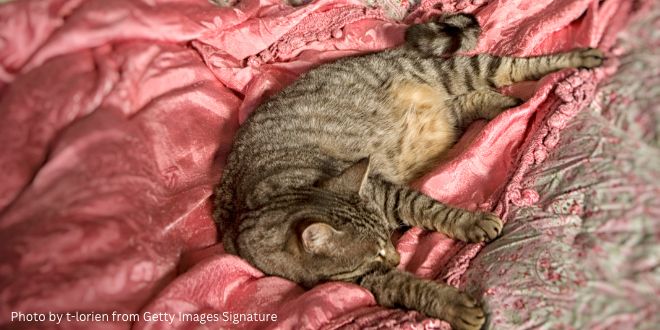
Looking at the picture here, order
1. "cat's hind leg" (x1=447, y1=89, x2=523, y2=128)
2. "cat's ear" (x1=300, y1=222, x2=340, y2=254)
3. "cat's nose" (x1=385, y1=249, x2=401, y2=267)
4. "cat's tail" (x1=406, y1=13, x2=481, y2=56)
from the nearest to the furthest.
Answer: "cat's ear" (x1=300, y1=222, x2=340, y2=254), "cat's nose" (x1=385, y1=249, x2=401, y2=267), "cat's hind leg" (x1=447, y1=89, x2=523, y2=128), "cat's tail" (x1=406, y1=13, x2=481, y2=56)

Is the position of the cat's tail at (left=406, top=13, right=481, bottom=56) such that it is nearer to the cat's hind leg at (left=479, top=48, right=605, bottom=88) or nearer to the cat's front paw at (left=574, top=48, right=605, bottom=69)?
the cat's hind leg at (left=479, top=48, right=605, bottom=88)

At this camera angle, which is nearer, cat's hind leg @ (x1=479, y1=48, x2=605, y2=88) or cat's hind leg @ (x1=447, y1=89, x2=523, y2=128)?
cat's hind leg @ (x1=479, y1=48, x2=605, y2=88)

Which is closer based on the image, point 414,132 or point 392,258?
point 392,258

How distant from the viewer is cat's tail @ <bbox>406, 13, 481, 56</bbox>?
1.70 m

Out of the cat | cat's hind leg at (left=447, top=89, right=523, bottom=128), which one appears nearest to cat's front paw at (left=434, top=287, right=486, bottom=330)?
the cat

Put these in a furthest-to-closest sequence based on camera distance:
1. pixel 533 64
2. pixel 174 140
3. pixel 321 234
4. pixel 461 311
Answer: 1. pixel 174 140
2. pixel 533 64
3. pixel 321 234
4. pixel 461 311

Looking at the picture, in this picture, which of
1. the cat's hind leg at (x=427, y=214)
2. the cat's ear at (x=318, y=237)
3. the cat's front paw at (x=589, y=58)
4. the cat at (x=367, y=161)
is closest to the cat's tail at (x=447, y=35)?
the cat at (x=367, y=161)

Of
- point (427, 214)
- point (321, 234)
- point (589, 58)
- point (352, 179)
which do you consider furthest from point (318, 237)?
point (589, 58)

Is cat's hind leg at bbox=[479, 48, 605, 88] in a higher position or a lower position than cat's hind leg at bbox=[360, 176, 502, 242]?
higher

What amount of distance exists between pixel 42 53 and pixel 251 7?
0.80 m

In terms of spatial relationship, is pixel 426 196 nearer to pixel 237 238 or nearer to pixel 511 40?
pixel 237 238

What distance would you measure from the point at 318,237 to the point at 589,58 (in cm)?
88

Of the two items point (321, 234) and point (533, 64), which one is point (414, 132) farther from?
point (321, 234)

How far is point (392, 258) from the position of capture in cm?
131
